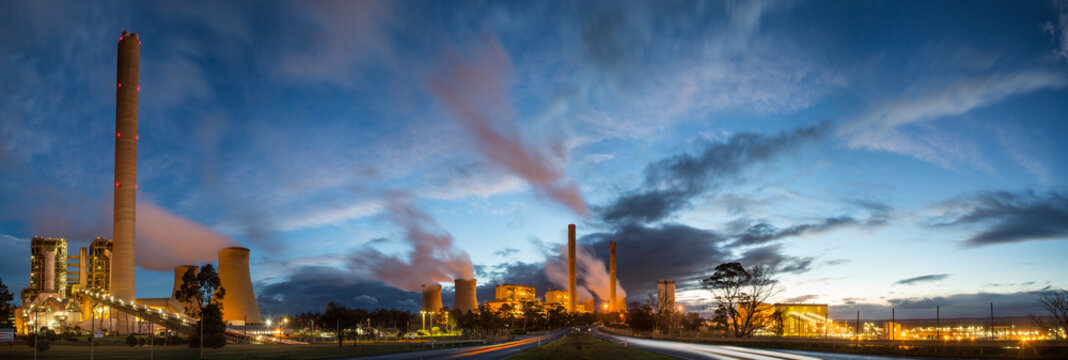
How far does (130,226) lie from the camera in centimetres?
10288

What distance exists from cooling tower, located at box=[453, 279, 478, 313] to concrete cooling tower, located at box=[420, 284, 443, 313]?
38.0ft

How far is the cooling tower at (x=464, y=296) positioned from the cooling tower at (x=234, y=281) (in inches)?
2891

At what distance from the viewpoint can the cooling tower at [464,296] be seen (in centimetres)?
17788

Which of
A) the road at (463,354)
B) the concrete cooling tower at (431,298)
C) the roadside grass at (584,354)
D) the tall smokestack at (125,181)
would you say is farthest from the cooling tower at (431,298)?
the roadside grass at (584,354)

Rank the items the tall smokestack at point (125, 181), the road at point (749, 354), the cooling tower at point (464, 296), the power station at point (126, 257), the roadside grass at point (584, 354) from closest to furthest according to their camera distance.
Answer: the roadside grass at point (584, 354) → the road at point (749, 354) → the power station at point (126, 257) → the tall smokestack at point (125, 181) → the cooling tower at point (464, 296)

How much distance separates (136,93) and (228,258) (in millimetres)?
32960

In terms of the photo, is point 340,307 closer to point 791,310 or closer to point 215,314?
point 215,314

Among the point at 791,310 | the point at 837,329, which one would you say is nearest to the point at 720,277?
the point at 791,310

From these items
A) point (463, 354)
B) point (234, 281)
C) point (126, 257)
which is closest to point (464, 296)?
point (234, 281)

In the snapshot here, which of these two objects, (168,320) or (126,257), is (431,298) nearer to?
(126,257)

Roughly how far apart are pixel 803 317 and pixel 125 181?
123m

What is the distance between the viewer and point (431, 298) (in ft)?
543

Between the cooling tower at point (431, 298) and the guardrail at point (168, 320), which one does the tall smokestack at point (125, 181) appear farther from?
the cooling tower at point (431, 298)

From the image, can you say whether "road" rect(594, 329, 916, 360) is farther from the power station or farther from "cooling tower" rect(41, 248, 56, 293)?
"cooling tower" rect(41, 248, 56, 293)
